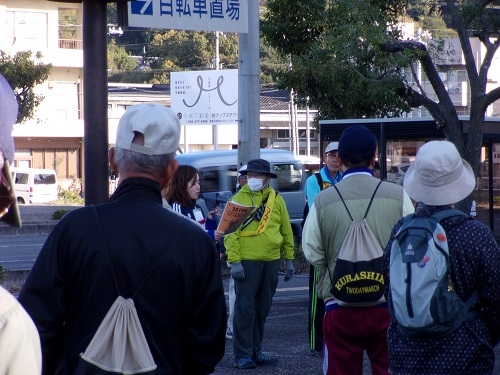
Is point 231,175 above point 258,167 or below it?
below

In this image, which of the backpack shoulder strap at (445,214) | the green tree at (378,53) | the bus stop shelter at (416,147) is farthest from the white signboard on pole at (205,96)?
the backpack shoulder strap at (445,214)

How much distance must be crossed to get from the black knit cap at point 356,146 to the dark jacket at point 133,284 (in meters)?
2.30

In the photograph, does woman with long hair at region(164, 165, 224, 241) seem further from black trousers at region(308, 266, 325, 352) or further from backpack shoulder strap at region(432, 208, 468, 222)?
backpack shoulder strap at region(432, 208, 468, 222)

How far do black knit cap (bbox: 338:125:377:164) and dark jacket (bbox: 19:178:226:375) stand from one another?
2.30 meters

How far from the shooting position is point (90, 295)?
9.89 feet

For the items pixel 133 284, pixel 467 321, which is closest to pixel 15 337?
pixel 133 284

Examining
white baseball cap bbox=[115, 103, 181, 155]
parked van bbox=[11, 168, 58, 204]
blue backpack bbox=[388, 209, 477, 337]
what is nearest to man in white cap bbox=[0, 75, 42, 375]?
white baseball cap bbox=[115, 103, 181, 155]

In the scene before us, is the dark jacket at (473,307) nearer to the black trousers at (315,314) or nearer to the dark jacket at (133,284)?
the dark jacket at (133,284)

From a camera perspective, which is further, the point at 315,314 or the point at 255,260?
the point at 255,260

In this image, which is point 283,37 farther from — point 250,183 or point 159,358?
point 159,358

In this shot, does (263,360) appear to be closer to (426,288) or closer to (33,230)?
(426,288)

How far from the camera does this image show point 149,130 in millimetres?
3197

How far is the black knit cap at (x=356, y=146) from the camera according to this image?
529cm

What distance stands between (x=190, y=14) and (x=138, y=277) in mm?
3713
